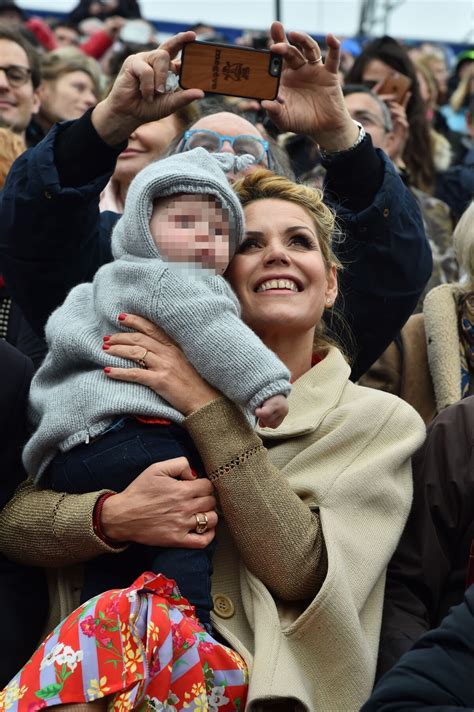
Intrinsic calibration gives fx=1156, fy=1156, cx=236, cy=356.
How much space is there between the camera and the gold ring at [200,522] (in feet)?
9.75

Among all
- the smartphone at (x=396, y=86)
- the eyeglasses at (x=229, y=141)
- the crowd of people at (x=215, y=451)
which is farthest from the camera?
the smartphone at (x=396, y=86)

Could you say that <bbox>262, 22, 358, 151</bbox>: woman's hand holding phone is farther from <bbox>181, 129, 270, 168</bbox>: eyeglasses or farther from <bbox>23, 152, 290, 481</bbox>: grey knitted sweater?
<bbox>23, 152, 290, 481</bbox>: grey knitted sweater

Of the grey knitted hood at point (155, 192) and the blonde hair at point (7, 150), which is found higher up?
the grey knitted hood at point (155, 192)

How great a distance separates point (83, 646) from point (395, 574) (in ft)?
3.27

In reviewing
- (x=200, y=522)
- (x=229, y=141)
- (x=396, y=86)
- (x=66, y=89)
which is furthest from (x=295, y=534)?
(x=66, y=89)

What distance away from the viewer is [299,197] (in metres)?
3.68

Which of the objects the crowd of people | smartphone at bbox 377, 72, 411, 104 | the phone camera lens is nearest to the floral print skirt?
the crowd of people

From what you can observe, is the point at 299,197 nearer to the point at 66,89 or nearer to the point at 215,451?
the point at 215,451

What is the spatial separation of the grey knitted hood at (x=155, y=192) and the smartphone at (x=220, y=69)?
0.28m

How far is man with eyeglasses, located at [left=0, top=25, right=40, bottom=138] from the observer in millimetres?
5891

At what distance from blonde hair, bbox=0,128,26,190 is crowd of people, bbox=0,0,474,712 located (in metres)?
0.70

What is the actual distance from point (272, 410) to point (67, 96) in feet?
14.1

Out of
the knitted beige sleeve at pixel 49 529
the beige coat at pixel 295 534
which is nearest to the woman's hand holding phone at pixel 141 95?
the beige coat at pixel 295 534

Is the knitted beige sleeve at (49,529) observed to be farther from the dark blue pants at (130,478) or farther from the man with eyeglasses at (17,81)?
the man with eyeglasses at (17,81)
